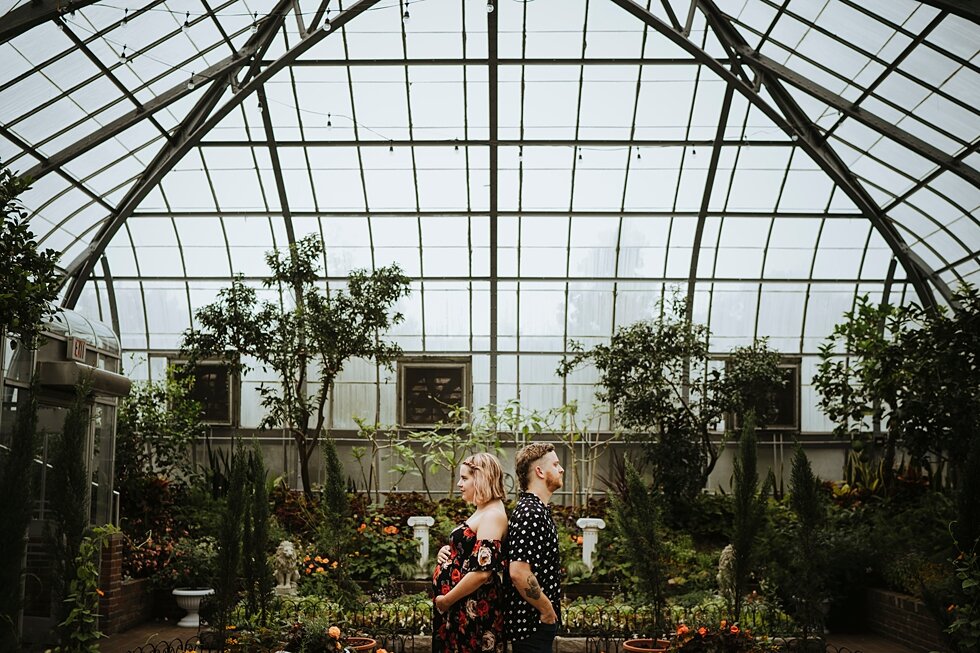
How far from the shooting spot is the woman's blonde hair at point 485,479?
4.44 metres

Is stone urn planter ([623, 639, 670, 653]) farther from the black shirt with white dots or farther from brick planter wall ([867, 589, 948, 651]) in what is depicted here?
brick planter wall ([867, 589, 948, 651])

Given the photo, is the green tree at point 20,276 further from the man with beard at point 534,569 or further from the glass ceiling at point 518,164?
the glass ceiling at point 518,164

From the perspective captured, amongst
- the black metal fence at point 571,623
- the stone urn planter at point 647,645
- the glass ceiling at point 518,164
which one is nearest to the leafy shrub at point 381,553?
the black metal fence at point 571,623

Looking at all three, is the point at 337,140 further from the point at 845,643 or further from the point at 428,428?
the point at 845,643

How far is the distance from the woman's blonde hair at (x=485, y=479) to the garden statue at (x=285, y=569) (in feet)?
21.8

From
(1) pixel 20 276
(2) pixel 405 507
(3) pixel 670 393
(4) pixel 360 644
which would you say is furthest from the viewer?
(3) pixel 670 393

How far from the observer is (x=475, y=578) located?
168 inches

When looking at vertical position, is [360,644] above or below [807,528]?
below

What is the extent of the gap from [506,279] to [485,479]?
1267 centimetres

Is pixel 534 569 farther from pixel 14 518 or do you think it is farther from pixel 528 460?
pixel 14 518

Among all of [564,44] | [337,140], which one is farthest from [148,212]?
[564,44]

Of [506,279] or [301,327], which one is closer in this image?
[301,327]

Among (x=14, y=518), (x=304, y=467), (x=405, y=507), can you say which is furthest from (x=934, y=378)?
(x=14, y=518)

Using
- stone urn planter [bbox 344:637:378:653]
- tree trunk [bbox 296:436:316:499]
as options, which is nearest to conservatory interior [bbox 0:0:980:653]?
tree trunk [bbox 296:436:316:499]
